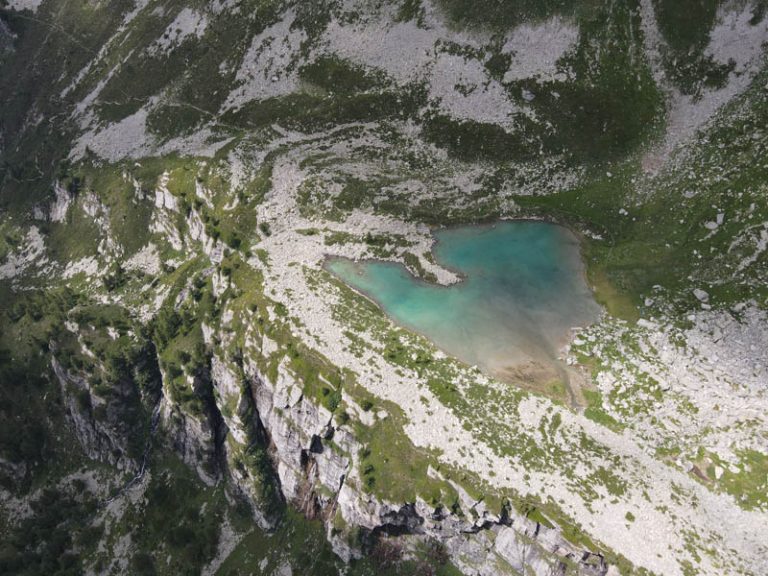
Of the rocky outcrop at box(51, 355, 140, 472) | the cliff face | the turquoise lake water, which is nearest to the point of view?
the cliff face

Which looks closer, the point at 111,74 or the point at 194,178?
the point at 194,178

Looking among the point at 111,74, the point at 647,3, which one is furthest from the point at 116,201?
the point at 647,3

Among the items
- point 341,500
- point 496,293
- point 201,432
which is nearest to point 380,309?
point 496,293

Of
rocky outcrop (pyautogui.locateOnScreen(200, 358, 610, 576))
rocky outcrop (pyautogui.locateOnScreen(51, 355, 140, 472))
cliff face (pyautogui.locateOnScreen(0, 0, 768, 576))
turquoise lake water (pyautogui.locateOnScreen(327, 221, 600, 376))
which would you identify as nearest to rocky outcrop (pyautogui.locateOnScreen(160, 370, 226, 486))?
cliff face (pyautogui.locateOnScreen(0, 0, 768, 576))

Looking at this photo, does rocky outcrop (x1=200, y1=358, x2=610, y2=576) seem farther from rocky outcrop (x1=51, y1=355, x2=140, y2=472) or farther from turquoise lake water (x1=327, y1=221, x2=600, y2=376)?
rocky outcrop (x1=51, y1=355, x2=140, y2=472)

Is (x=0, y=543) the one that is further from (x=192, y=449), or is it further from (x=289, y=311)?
(x=289, y=311)

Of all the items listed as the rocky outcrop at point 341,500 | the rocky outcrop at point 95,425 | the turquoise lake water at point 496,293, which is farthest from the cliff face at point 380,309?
the turquoise lake water at point 496,293

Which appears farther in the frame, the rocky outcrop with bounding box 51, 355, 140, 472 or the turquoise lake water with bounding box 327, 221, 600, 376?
the rocky outcrop with bounding box 51, 355, 140, 472

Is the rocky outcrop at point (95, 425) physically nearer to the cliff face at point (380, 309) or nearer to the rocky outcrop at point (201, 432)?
the cliff face at point (380, 309)
